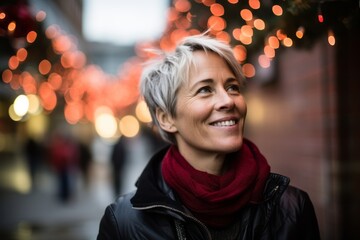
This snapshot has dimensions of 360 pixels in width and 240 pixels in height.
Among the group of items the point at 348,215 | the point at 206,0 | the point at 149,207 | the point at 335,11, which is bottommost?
the point at 348,215

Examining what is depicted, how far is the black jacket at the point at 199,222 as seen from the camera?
6.77 feet

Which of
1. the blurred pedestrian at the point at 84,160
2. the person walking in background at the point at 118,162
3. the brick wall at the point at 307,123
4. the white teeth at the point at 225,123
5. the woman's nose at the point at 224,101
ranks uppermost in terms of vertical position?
the woman's nose at the point at 224,101

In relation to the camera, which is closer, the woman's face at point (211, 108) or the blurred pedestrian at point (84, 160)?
the woman's face at point (211, 108)

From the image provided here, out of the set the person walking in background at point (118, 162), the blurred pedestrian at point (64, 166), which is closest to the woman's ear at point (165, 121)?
the person walking in background at point (118, 162)

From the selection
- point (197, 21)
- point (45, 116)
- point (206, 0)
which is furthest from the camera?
point (45, 116)

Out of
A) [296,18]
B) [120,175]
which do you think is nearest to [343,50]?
[296,18]

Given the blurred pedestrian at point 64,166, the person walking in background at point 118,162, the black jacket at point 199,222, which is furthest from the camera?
the blurred pedestrian at point 64,166

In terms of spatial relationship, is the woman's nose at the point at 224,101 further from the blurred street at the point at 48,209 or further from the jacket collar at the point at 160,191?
the blurred street at the point at 48,209

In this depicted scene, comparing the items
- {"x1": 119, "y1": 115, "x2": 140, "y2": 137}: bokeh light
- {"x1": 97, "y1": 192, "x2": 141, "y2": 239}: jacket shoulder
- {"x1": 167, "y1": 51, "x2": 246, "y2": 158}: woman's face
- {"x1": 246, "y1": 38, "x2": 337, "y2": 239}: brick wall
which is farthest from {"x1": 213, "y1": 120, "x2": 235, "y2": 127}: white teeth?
{"x1": 119, "y1": 115, "x2": 140, "y2": 137}: bokeh light

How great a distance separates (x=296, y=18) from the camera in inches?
113

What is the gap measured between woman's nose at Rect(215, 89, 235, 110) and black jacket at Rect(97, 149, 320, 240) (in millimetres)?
411

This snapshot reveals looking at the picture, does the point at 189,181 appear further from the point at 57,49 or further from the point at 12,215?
the point at 57,49

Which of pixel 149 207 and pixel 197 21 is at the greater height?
pixel 197 21

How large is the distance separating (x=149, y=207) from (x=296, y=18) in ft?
4.98
